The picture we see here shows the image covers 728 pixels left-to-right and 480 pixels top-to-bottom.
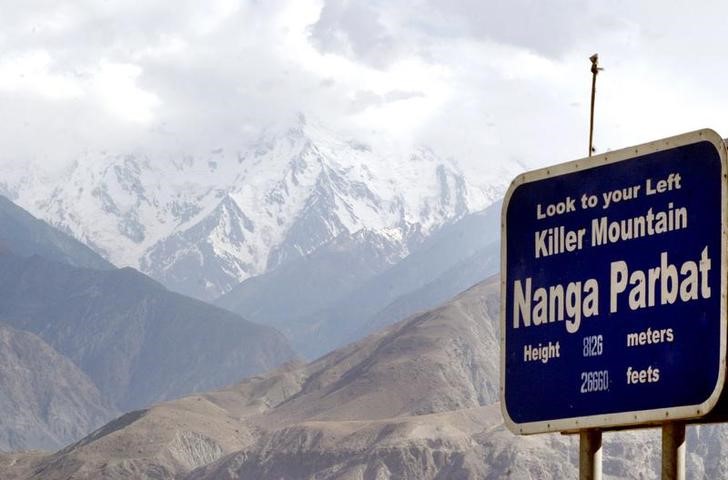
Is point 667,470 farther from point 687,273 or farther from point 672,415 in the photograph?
point 687,273

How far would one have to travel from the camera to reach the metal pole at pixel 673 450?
9586 millimetres

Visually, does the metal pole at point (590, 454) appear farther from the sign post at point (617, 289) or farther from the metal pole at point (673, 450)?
the metal pole at point (673, 450)

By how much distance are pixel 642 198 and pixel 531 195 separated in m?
1.04

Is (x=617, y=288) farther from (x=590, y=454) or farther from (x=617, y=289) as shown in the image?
(x=590, y=454)

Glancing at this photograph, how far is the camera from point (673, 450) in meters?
9.67

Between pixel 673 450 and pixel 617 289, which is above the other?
pixel 617 289

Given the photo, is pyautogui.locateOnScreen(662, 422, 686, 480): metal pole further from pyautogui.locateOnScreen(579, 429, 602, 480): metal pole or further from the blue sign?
pyautogui.locateOnScreen(579, 429, 602, 480): metal pole

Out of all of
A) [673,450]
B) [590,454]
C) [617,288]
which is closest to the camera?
[673,450]

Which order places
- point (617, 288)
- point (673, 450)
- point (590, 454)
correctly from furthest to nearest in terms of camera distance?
point (590, 454), point (617, 288), point (673, 450)

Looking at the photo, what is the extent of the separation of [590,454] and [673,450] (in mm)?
771

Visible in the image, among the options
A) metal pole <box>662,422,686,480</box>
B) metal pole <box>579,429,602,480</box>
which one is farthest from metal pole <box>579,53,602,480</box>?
metal pole <box>662,422,686,480</box>

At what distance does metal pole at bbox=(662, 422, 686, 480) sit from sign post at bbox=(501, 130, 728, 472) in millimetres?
38

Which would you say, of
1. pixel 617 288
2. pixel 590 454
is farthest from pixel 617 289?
pixel 590 454

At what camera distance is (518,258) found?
36.1ft
